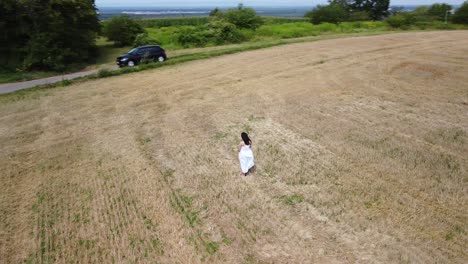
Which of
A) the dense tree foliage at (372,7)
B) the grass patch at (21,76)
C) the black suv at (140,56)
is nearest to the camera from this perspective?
the grass patch at (21,76)

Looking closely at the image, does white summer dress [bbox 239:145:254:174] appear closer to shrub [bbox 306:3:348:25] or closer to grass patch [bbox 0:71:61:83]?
grass patch [bbox 0:71:61:83]

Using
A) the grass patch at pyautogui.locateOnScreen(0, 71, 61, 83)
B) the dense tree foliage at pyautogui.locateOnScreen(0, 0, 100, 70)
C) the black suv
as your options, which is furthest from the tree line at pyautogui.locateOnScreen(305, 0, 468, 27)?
the grass patch at pyautogui.locateOnScreen(0, 71, 61, 83)

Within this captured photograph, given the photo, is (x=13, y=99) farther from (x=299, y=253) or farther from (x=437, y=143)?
(x=437, y=143)

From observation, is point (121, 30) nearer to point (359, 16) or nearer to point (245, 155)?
point (245, 155)

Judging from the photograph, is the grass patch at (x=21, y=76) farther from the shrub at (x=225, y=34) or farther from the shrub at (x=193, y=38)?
the shrub at (x=225, y=34)

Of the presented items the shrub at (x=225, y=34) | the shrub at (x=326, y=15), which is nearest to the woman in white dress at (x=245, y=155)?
the shrub at (x=225, y=34)

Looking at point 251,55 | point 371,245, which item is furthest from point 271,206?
point 251,55

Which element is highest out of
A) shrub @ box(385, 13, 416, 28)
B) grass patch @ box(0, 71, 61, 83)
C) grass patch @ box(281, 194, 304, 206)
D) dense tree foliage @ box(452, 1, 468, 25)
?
dense tree foliage @ box(452, 1, 468, 25)
